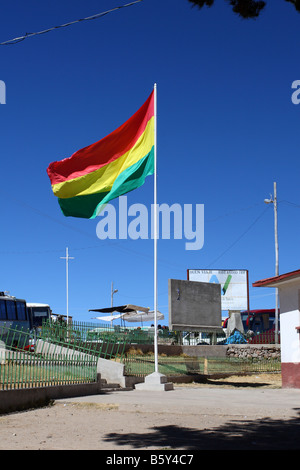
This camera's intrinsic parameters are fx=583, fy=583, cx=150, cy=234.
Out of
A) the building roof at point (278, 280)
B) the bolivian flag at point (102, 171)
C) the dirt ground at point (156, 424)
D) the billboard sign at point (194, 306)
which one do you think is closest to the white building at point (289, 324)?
the building roof at point (278, 280)

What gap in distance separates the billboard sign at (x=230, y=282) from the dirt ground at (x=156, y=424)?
1448 inches

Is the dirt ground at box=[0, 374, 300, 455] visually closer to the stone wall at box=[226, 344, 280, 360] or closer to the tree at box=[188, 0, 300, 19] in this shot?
the tree at box=[188, 0, 300, 19]

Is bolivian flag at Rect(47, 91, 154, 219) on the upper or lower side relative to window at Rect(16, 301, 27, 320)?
upper

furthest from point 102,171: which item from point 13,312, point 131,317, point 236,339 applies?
point 131,317

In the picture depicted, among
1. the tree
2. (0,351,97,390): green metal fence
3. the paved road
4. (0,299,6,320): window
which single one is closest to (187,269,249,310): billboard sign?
(0,299,6,320): window

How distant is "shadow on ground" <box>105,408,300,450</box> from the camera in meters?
7.89

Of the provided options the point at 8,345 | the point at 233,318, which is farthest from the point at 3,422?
the point at 233,318

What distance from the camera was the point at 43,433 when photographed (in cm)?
934

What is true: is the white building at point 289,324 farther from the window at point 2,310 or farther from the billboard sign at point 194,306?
the window at point 2,310

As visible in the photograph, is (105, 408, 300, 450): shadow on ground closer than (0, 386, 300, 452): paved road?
Yes

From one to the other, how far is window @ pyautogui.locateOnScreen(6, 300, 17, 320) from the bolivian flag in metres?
13.3

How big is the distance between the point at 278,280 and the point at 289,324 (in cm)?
157

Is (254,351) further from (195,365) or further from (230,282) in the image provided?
(230,282)

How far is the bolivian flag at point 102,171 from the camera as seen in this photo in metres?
18.1
